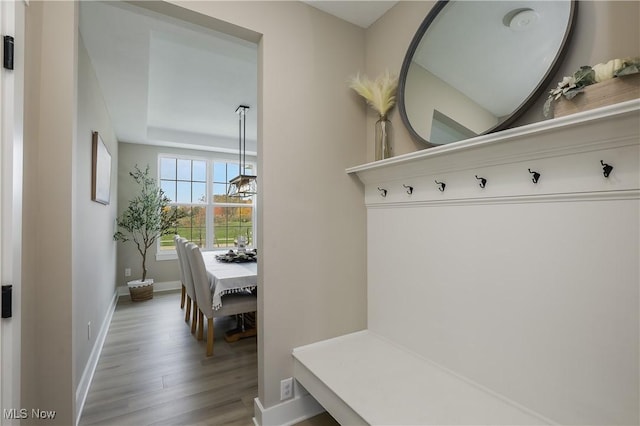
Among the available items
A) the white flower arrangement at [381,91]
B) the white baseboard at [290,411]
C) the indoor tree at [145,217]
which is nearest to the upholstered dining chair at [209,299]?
the white baseboard at [290,411]

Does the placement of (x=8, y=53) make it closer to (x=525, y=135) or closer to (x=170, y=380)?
(x=525, y=135)

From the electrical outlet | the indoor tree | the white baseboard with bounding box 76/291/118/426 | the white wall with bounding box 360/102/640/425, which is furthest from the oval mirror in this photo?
the indoor tree

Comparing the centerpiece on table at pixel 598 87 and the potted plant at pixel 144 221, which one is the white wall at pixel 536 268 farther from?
the potted plant at pixel 144 221

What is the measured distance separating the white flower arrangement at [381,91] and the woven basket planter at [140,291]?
4190 millimetres

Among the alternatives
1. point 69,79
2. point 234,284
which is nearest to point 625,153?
point 69,79

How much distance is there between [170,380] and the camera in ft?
7.04

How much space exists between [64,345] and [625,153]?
6.89 feet

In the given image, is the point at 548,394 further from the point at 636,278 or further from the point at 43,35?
the point at 43,35

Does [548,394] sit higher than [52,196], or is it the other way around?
[52,196]

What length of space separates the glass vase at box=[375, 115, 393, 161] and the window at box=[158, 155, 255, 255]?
14.1 ft

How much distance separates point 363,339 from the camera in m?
1.82

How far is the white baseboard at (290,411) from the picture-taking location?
1592 millimetres

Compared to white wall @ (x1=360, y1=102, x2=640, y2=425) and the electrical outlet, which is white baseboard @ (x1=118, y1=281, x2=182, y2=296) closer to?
the electrical outlet
